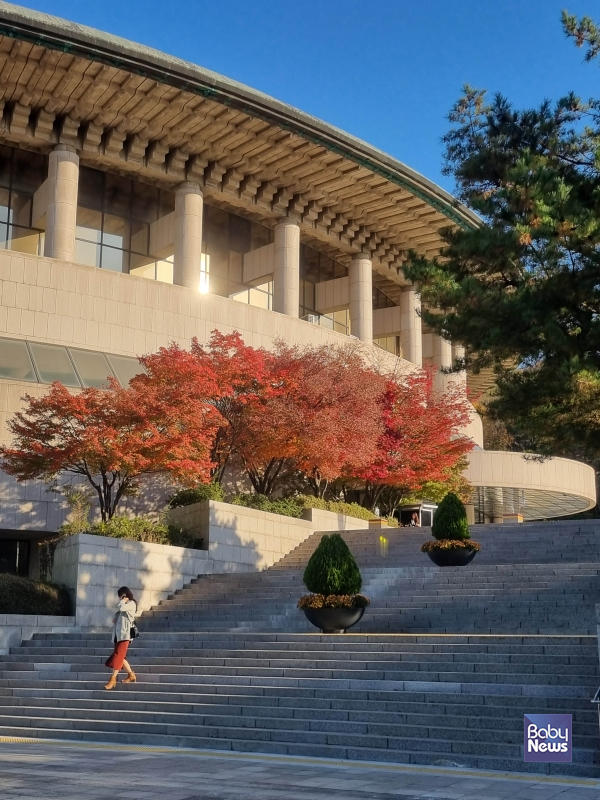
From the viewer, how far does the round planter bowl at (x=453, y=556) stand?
834 inches

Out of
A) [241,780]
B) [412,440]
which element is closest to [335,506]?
[412,440]

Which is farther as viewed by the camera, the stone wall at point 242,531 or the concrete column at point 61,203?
the concrete column at point 61,203

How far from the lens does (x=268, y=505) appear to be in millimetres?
27656

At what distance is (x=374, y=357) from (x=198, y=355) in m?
11.6

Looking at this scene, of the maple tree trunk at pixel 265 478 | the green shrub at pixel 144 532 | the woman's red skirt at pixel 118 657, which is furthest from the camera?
the maple tree trunk at pixel 265 478

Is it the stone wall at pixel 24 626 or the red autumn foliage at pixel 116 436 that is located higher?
the red autumn foliage at pixel 116 436

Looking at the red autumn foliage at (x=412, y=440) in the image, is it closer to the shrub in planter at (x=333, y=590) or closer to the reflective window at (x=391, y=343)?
the shrub in planter at (x=333, y=590)

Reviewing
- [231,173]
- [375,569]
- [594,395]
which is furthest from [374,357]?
[594,395]

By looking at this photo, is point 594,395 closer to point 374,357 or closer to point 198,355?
point 198,355

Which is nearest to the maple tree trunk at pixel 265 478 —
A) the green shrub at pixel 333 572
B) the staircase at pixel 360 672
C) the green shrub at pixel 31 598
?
the staircase at pixel 360 672

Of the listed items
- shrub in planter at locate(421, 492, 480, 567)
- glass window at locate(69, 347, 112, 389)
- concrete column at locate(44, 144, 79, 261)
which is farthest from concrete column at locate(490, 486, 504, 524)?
concrete column at locate(44, 144, 79, 261)

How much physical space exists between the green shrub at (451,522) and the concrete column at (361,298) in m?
19.1

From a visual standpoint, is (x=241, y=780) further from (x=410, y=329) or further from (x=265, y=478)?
(x=410, y=329)

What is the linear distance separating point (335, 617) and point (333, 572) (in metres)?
0.76
